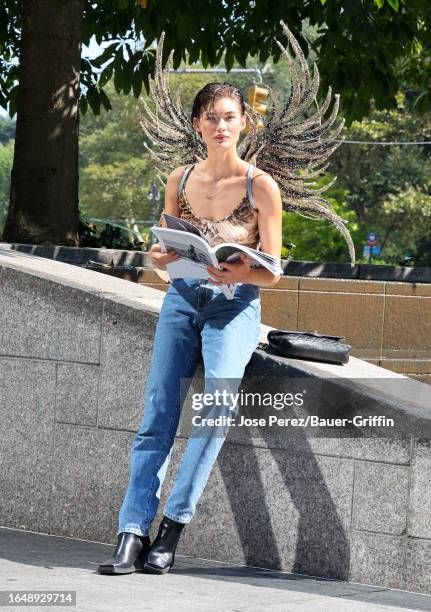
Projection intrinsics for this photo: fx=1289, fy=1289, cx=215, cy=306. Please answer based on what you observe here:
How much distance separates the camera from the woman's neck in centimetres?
520

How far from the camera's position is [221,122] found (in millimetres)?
5164

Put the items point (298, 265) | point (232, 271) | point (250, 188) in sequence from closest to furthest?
point (232, 271)
point (250, 188)
point (298, 265)

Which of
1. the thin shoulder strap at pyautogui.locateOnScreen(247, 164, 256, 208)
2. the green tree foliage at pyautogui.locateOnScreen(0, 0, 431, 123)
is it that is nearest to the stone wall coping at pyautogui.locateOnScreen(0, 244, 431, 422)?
the thin shoulder strap at pyautogui.locateOnScreen(247, 164, 256, 208)

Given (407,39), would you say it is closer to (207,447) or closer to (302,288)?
(302,288)

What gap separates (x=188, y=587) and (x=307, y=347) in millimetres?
1166

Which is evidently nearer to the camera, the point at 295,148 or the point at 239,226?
the point at 239,226

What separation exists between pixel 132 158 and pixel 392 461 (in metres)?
67.9

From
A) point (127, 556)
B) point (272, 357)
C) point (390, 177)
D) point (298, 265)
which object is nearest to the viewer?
point (127, 556)

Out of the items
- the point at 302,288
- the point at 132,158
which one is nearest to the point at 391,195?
the point at 132,158

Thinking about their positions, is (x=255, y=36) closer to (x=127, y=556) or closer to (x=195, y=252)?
(x=195, y=252)

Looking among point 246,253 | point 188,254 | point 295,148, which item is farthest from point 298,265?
point 246,253

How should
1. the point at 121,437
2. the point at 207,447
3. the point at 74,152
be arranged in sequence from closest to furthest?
the point at 207,447, the point at 121,437, the point at 74,152

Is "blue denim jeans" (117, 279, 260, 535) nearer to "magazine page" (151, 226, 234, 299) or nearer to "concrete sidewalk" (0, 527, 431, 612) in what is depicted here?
"magazine page" (151, 226, 234, 299)

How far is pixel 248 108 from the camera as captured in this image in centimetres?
567
